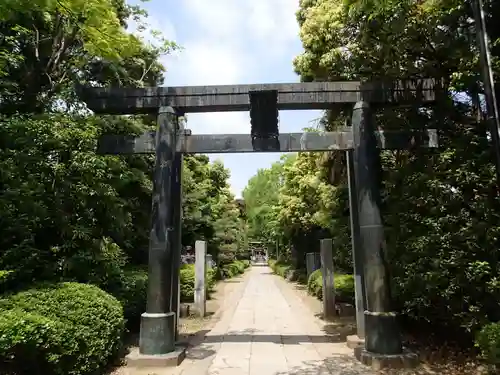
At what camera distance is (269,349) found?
764 cm

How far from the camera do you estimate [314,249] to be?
22.5 metres

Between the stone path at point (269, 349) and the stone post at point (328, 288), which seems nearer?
the stone path at point (269, 349)

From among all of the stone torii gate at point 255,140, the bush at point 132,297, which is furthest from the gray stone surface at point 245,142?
the bush at point 132,297

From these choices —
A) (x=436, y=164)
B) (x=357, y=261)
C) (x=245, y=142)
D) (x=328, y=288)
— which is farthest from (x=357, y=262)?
(x=328, y=288)

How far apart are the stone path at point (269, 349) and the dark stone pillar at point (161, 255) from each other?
26.1 inches

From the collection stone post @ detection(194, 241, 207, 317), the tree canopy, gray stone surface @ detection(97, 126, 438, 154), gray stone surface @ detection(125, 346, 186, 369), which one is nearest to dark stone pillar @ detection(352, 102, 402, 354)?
gray stone surface @ detection(97, 126, 438, 154)

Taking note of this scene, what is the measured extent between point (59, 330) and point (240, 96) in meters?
4.99

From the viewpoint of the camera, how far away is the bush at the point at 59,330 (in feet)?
14.5

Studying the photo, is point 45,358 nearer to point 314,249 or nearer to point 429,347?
point 429,347

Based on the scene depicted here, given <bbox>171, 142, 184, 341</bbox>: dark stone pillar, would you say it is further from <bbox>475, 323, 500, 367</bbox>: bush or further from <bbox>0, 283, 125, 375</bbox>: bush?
<bbox>475, 323, 500, 367</bbox>: bush

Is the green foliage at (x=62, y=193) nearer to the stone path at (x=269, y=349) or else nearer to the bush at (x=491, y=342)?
the stone path at (x=269, y=349)

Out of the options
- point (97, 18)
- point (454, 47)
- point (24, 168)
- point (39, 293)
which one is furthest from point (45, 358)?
point (454, 47)

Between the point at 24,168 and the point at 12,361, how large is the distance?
369 centimetres

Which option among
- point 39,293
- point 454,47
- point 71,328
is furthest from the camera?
point 454,47
